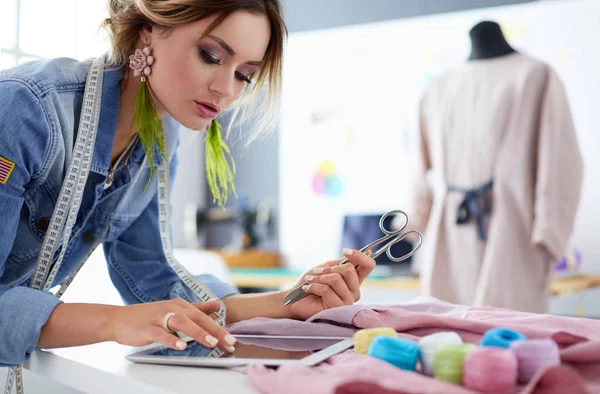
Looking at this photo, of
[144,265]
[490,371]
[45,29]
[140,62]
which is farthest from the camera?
[45,29]

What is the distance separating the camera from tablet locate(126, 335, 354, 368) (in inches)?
28.1

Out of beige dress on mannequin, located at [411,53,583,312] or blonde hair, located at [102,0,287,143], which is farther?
beige dress on mannequin, located at [411,53,583,312]

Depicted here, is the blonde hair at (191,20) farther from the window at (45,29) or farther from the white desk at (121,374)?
the window at (45,29)

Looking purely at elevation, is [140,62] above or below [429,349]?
above

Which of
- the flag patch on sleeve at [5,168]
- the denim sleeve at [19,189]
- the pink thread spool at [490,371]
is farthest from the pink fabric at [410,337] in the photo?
the flag patch on sleeve at [5,168]

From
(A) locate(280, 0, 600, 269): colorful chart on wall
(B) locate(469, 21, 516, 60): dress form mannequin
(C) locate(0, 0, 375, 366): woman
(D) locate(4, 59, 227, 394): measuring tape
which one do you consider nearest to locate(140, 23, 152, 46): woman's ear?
(C) locate(0, 0, 375, 366): woman

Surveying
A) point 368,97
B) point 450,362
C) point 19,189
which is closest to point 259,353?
point 450,362

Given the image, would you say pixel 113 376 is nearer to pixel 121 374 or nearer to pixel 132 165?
pixel 121 374

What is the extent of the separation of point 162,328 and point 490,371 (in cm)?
40

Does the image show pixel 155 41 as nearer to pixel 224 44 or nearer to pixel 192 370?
pixel 224 44

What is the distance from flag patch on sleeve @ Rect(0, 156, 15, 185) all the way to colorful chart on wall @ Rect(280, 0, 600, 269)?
282cm

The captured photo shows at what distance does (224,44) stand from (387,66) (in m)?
2.96

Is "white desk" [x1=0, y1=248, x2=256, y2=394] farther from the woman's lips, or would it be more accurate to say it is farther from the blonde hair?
the blonde hair

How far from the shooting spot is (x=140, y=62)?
1154mm
